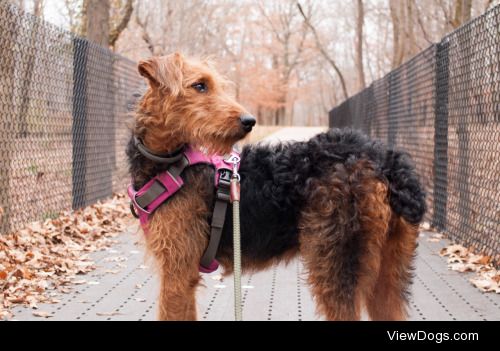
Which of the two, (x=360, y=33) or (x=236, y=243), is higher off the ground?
(x=360, y=33)

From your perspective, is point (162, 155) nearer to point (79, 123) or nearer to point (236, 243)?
point (236, 243)

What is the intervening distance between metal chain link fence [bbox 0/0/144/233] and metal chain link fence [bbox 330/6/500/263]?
3816mm

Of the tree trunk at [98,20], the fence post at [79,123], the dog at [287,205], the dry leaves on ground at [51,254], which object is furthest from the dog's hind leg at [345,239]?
the tree trunk at [98,20]

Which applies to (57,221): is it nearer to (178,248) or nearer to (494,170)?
(178,248)

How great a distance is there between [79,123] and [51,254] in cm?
311

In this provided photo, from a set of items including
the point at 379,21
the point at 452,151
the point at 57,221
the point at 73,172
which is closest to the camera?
the point at 57,221

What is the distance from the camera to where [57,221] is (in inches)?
280

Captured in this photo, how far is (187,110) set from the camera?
324 cm

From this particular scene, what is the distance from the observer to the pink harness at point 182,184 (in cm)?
322

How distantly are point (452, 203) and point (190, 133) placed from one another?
5.10m

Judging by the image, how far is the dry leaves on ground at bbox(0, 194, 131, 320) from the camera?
15.2 ft

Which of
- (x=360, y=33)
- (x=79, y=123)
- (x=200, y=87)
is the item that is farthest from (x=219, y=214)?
(x=360, y=33)

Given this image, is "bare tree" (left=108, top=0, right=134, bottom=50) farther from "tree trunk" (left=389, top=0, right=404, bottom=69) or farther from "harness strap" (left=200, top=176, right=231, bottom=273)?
"harness strap" (left=200, top=176, right=231, bottom=273)

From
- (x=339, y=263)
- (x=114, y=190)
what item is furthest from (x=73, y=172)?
(x=339, y=263)
